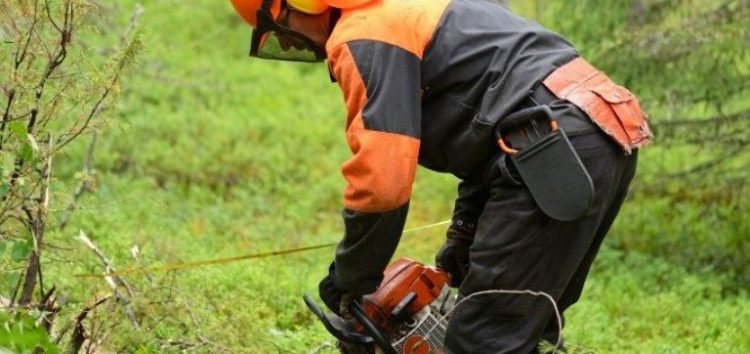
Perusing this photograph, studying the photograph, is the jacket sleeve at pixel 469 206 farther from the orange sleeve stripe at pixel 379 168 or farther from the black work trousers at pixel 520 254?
the orange sleeve stripe at pixel 379 168

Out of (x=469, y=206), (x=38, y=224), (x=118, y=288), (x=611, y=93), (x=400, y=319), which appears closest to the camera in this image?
(x=611, y=93)

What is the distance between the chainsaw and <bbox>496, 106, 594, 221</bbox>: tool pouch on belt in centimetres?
78

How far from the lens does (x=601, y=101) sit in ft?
13.1

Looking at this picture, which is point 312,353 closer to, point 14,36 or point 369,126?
point 369,126

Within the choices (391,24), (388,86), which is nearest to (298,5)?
(391,24)

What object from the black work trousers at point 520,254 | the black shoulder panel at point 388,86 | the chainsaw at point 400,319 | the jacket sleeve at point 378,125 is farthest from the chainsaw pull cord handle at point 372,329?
the black shoulder panel at point 388,86

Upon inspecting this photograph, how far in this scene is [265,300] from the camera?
6121 mm

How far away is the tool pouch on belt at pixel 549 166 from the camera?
3881 mm

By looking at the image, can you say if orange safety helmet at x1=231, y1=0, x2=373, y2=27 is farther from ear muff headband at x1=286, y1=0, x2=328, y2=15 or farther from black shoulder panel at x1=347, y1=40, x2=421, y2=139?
black shoulder panel at x1=347, y1=40, x2=421, y2=139

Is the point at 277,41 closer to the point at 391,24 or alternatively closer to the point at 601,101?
the point at 391,24

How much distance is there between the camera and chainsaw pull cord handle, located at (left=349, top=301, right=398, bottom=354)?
14.3 feet

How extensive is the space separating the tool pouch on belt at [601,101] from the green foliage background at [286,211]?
1.60 metres

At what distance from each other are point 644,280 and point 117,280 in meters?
3.80

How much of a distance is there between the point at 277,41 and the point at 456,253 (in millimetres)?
1226
